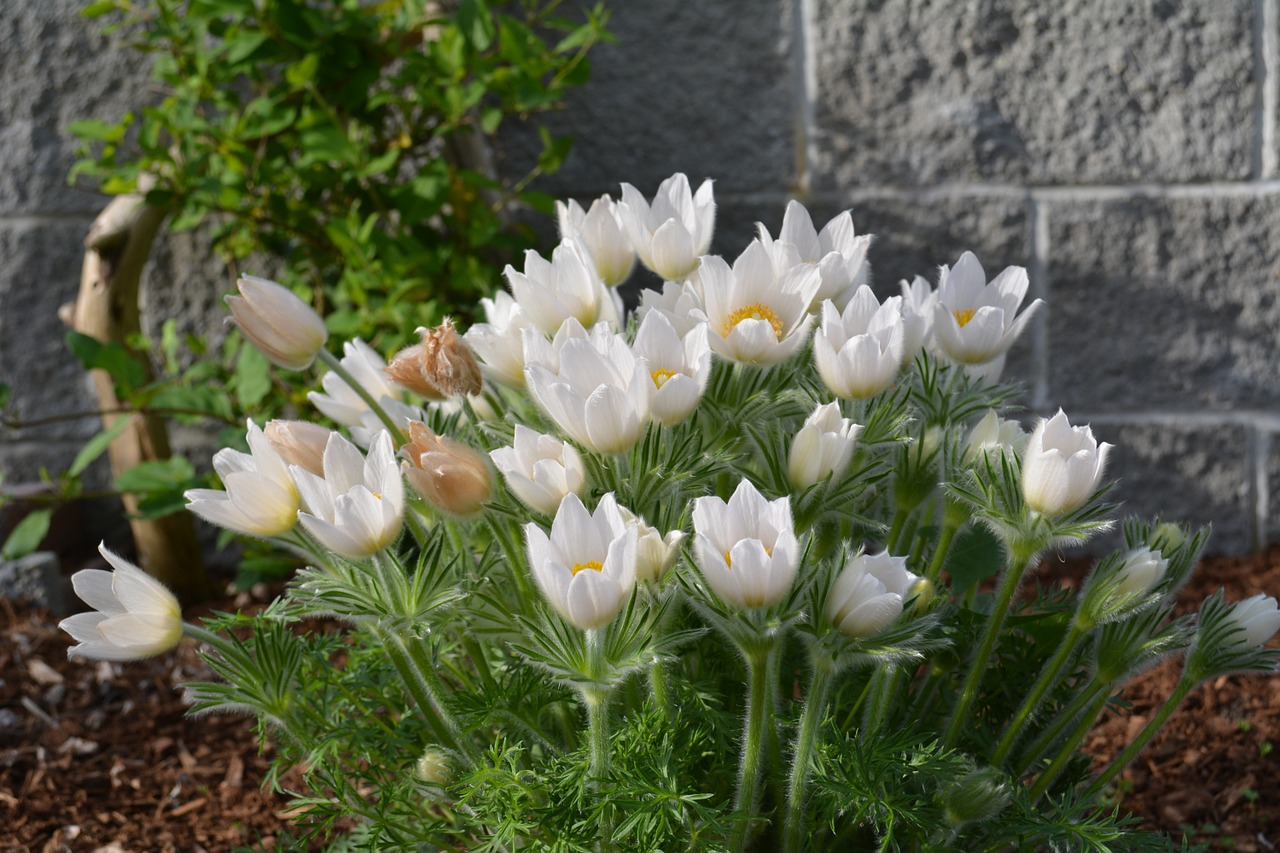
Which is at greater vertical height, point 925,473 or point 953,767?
point 925,473

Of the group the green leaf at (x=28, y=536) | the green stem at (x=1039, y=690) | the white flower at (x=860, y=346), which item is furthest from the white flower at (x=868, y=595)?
the green leaf at (x=28, y=536)

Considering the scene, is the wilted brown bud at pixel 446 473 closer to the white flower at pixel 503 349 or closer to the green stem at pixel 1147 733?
the white flower at pixel 503 349

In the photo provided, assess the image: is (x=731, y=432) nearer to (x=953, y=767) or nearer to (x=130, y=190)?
(x=953, y=767)

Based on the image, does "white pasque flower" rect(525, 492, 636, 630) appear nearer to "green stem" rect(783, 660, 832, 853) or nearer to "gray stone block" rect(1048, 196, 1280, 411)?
"green stem" rect(783, 660, 832, 853)

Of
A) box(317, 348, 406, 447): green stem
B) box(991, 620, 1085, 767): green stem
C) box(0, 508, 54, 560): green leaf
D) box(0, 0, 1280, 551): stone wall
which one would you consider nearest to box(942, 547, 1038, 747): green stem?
box(991, 620, 1085, 767): green stem

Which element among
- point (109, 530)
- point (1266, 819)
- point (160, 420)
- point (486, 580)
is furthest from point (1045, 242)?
point (109, 530)
